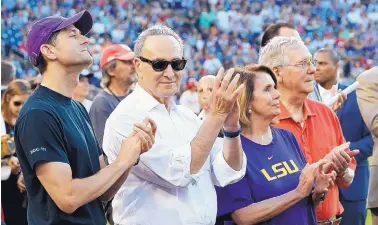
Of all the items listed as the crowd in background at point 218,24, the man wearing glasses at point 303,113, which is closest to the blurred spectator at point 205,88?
the man wearing glasses at point 303,113

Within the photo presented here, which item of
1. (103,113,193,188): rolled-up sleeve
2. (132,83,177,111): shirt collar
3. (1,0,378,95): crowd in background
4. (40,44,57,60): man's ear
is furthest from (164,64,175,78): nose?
(1,0,378,95): crowd in background

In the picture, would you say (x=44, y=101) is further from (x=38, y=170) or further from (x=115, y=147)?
(x=115, y=147)

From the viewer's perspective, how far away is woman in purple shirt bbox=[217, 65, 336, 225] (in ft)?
14.0

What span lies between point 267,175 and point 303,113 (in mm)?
853

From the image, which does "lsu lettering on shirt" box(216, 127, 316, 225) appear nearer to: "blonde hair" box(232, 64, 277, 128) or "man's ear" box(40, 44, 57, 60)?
"blonde hair" box(232, 64, 277, 128)

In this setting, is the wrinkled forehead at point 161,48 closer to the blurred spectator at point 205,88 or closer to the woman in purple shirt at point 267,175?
the woman in purple shirt at point 267,175

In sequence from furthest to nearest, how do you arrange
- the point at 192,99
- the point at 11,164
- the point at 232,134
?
the point at 192,99 → the point at 11,164 → the point at 232,134

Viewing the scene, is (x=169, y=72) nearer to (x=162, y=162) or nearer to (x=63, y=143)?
(x=162, y=162)

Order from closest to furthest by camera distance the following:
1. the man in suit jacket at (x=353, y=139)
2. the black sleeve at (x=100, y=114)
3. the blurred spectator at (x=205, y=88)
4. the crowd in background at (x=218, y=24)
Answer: the blurred spectator at (x=205, y=88), the man in suit jacket at (x=353, y=139), the black sleeve at (x=100, y=114), the crowd in background at (x=218, y=24)

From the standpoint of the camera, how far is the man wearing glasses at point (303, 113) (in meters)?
4.95

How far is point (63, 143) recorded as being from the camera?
11.7 feet

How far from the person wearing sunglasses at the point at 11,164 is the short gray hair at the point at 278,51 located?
2.13m

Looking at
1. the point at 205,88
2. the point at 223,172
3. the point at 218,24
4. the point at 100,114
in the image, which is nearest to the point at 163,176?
the point at 223,172

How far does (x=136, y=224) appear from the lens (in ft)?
13.4
